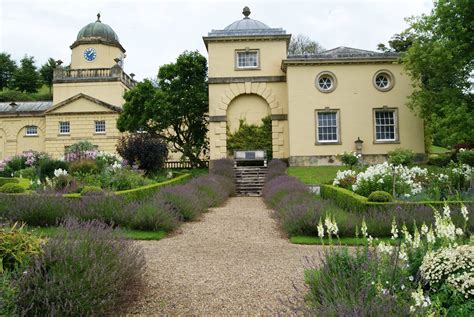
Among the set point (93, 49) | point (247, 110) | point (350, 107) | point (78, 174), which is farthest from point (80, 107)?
point (350, 107)

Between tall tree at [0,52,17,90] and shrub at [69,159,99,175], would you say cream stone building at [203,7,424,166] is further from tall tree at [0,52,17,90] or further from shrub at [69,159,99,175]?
tall tree at [0,52,17,90]

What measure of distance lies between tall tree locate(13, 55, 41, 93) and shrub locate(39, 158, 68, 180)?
37.6m

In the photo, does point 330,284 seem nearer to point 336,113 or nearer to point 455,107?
point 455,107

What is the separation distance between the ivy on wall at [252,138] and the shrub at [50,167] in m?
9.52

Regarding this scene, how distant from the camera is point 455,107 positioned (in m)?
17.4

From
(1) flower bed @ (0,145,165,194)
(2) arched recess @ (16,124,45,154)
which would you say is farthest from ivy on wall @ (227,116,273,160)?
(2) arched recess @ (16,124,45,154)

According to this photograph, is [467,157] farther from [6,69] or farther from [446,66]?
[6,69]

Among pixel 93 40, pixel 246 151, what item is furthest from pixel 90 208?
pixel 93 40

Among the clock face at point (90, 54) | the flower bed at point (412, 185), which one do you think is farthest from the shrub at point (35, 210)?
the clock face at point (90, 54)

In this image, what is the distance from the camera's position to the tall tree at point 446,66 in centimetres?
1711

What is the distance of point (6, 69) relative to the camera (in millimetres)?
49875

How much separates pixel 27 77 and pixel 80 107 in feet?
70.5

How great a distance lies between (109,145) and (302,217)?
2660cm

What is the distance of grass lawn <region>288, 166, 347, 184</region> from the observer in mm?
16958
